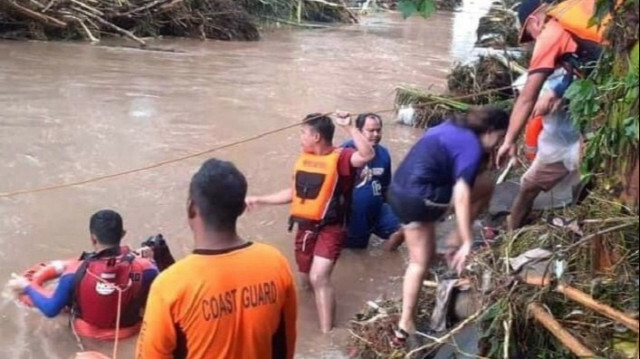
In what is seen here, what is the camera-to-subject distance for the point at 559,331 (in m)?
3.69

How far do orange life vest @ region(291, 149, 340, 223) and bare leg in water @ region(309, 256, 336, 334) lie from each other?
0.96 feet

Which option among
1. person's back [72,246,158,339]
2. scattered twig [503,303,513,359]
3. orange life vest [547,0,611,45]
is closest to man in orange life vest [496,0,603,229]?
orange life vest [547,0,611,45]

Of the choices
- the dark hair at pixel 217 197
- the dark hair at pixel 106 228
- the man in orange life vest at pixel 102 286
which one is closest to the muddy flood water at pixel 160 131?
the man in orange life vest at pixel 102 286

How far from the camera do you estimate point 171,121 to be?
11664 millimetres

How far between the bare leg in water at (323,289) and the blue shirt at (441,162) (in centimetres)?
115

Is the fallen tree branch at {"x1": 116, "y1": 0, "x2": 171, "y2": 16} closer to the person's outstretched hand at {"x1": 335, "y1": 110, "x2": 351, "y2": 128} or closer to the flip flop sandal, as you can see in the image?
the person's outstretched hand at {"x1": 335, "y1": 110, "x2": 351, "y2": 128}

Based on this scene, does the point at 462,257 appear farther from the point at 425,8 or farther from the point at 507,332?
the point at 425,8

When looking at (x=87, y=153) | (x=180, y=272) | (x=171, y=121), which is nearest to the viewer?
(x=180, y=272)

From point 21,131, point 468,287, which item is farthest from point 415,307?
point 21,131

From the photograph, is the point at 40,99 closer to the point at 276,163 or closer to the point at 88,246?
the point at 276,163

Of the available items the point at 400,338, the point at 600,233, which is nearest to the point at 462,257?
the point at 400,338

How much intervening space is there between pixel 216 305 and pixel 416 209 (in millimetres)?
2166

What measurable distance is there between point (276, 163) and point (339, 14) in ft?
59.8

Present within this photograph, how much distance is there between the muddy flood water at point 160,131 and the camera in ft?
22.7
